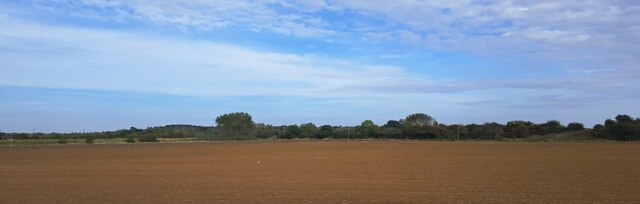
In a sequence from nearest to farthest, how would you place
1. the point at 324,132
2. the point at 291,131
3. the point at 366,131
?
the point at 366,131
the point at 324,132
the point at 291,131

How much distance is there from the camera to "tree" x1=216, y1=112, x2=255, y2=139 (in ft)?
431

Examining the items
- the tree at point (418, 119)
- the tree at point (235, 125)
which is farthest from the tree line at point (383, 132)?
the tree at point (418, 119)

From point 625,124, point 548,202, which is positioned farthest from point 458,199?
point 625,124

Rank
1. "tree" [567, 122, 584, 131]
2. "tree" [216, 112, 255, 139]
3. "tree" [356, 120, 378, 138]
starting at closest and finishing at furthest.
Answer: "tree" [567, 122, 584, 131]
"tree" [216, 112, 255, 139]
"tree" [356, 120, 378, 138]

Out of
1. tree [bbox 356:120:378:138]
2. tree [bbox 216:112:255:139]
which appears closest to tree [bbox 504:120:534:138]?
tree [bbox 356:120:378:138]

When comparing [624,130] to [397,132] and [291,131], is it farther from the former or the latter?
[291,131]

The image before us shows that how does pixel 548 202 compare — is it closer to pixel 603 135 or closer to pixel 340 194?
pixel 340 194

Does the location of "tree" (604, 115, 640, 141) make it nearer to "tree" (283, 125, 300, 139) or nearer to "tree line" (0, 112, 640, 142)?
"tree line" (0, 112, 640, 142)

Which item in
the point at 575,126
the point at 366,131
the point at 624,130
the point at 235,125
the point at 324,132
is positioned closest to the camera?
the point at 624,130

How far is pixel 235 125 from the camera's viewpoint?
5261 inches

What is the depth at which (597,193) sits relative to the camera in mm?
16391

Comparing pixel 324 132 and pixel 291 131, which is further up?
pixel 291 131

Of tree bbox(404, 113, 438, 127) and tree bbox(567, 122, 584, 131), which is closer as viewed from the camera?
tree bbox(567, 122, 584, 131)

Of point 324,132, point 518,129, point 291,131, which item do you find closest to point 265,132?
point 291,131
